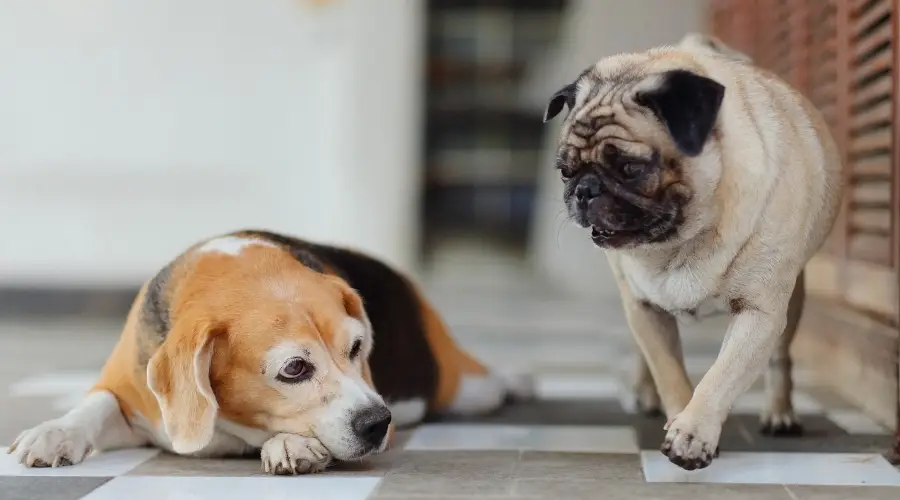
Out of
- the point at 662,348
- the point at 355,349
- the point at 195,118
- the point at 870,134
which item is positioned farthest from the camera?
the point at 195,118

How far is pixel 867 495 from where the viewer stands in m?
1.43

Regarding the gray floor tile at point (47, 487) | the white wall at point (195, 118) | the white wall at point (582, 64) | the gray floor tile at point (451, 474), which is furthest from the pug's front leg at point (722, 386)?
the white wall at point (195, 118)

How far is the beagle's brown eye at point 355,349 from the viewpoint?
1.64 meters

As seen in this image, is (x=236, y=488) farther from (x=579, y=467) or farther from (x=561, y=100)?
(x=561, y=100)

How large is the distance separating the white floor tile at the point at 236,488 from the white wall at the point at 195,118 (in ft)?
12.0

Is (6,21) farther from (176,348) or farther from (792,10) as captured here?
(176,348)

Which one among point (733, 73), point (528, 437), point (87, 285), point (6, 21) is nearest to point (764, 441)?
point (528, 437)

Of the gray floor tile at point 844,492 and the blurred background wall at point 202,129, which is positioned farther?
the blurred background wall at point 202,129

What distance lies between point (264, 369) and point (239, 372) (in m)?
0.05

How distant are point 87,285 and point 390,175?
5.30 ft

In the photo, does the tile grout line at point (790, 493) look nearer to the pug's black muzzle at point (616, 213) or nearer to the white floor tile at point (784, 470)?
the white floor tile at point (784, 470)

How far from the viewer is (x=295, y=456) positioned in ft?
5.08

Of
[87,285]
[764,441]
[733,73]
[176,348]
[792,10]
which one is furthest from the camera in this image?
[87,285]

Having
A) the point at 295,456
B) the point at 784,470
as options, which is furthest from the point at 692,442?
the point at 295,456
